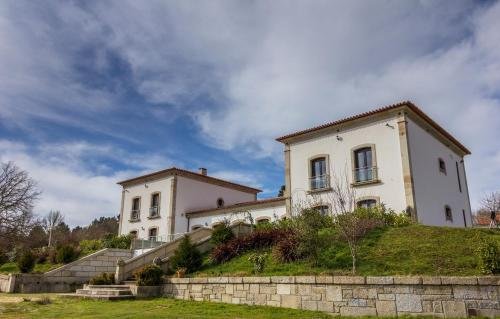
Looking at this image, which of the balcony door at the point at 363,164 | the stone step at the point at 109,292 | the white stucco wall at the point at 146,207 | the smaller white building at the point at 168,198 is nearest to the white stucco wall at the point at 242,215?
the smaller white building at the point at 168,198

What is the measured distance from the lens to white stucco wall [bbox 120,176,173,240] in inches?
1139

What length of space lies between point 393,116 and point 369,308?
1223 cm

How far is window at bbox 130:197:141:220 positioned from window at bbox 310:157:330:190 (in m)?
16.1

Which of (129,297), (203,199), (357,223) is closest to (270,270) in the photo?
(357,223)

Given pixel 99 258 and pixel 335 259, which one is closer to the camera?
pixel 335 259

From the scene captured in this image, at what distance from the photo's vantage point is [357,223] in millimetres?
11250

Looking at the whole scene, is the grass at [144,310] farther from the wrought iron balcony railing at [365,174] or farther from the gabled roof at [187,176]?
the gabled roof at [187,176]

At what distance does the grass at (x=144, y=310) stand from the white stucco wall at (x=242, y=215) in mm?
12492

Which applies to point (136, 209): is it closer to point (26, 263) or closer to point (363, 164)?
point (26, 263)

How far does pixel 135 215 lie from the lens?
31469 mm

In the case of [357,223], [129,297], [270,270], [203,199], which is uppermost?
[203,199]

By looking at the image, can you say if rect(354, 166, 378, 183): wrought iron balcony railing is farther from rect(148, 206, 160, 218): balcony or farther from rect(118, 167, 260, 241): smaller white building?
rect(148, 206, 160, 218): balcony

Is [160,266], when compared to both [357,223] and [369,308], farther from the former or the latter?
[369,308]

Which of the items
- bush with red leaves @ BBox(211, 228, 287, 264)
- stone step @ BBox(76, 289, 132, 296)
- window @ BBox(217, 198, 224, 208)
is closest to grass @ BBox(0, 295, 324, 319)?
stone step @ BBox(76, 289, 132, 296)
